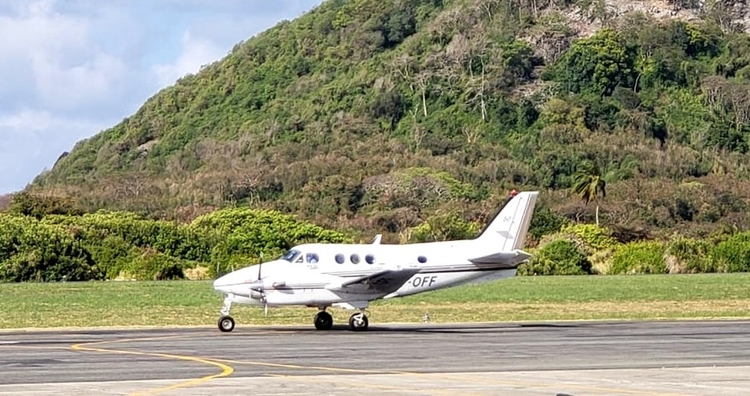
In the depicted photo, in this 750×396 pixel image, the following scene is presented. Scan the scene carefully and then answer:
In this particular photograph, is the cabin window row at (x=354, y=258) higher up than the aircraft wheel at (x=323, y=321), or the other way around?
the cabin window row at (x=354, y=258)

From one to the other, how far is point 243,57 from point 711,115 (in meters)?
61.2

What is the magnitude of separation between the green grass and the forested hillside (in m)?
66.6

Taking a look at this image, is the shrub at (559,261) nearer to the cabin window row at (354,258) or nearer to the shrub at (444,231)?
the shrub at (444,231)

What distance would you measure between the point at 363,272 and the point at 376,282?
42cm

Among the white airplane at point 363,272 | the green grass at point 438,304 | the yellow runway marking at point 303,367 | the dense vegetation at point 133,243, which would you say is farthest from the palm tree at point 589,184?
the yellow runway marking at point 303,367

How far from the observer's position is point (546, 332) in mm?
35125

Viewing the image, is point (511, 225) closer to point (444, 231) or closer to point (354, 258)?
point (354, 258)

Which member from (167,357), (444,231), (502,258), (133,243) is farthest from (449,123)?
(167,357)

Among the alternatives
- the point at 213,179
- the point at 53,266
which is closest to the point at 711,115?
the point at 213,179

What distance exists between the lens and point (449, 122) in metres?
169

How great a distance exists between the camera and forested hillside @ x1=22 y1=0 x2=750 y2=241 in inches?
5832

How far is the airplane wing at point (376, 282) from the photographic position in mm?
36438

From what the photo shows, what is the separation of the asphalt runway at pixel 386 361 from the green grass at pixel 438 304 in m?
6.37

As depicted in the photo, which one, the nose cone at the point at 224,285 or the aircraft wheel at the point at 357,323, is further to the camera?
the aircraft wheel at the point at 357,323
